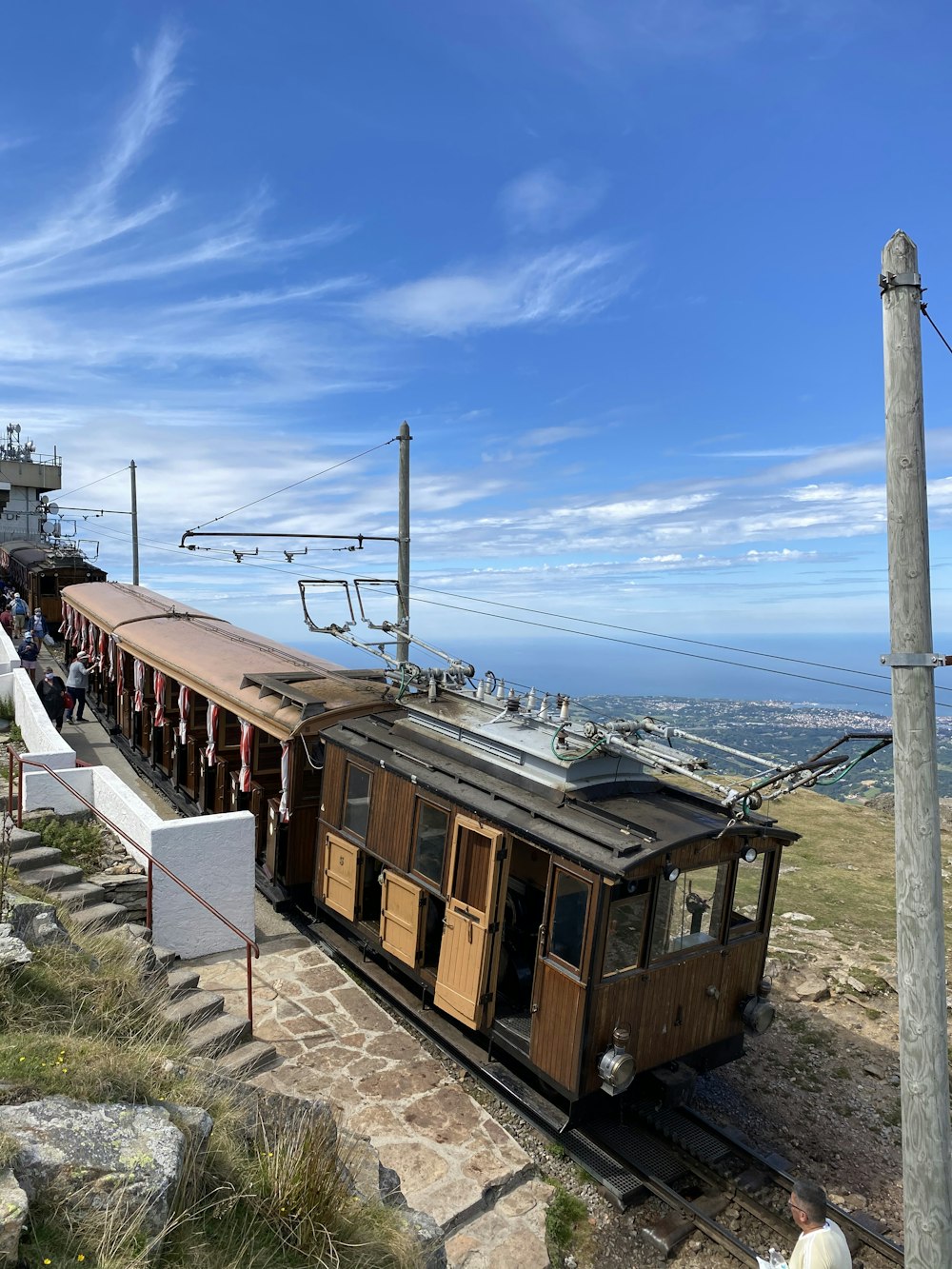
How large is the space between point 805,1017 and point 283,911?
680 centimetres

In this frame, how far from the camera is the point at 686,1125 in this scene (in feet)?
24.6

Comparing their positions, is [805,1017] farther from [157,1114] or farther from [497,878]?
[157,1114]

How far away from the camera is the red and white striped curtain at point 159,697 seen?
15.4 meters

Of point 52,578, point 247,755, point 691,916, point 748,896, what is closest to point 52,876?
point 247,755

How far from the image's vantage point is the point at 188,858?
383 inches

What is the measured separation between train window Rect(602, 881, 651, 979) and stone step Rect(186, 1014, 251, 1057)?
3646mm

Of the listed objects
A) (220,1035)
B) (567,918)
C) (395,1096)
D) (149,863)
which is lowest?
(395,1096)

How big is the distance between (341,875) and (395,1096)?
2.89m

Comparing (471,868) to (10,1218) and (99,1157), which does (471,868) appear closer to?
(99,1157)

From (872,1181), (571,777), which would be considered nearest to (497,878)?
(571,777)

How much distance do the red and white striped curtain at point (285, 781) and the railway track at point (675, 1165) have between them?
3.94 m

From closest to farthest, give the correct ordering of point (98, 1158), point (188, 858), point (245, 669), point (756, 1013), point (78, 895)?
point (98, 1158) < point (756, 1013) < point (78, 895) < point (188, 858) < point (245, 669)

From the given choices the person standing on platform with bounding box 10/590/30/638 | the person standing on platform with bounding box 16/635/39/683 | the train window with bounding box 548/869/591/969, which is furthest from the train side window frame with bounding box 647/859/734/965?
the person standing on platform with bounding box 10/590/30/638

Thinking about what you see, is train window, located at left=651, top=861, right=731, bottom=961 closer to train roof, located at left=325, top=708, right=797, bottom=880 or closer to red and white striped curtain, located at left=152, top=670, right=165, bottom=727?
train roof, located at left=325, top=708, right=797, bottom=880
